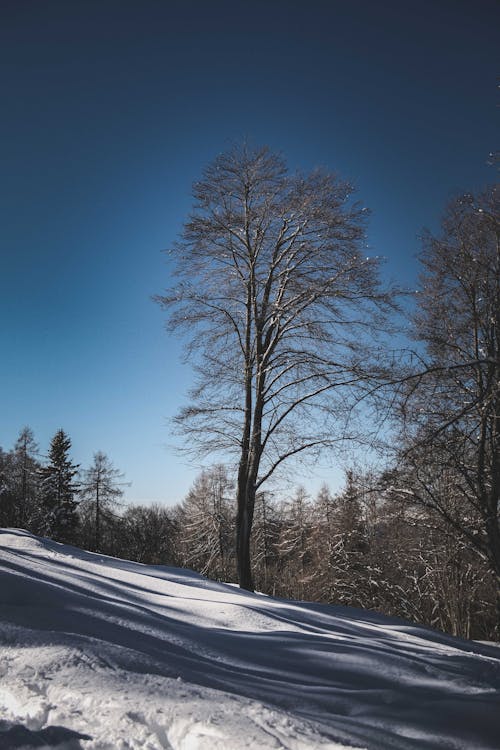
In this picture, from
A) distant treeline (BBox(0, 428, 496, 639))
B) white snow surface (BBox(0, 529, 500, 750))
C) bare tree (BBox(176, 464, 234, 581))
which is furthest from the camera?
bare tree (BBox(176, 464, 234, 581))

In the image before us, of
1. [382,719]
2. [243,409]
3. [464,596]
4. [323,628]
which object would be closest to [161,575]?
[323,628]

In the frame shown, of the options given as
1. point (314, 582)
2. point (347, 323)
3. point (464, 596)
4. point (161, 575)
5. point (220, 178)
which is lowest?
A: point (314, 582)

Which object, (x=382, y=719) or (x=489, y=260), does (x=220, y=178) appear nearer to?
(x=489, y=260)

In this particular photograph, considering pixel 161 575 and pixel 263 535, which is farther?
pixel 263 535

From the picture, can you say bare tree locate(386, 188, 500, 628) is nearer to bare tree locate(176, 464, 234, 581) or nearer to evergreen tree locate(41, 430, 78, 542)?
bare tree locate(176, 464, 234, 581)

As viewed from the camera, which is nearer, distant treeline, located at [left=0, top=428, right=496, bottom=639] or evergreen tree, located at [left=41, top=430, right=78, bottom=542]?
distant treeline, located at [left=0, top=428, right=496, bottom=639]

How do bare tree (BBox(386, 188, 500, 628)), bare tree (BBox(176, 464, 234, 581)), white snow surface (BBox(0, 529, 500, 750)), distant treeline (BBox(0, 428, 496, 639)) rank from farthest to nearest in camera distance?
bare tree (BBox(176, 464, 234, 581))
distant treeline (BBox(0, 428, 496, 639))
bare tree (BBox(386, 188, 500, 628))
white snow surface (BBox(0, 529, 500, 750))

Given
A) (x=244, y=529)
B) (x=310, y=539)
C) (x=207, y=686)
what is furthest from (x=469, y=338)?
(x=310, y=539)

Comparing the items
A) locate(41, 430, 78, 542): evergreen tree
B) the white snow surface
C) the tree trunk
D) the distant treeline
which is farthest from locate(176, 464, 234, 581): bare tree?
the white snow surface

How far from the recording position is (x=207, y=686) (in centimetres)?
207

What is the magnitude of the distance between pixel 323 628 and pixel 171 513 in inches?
2278

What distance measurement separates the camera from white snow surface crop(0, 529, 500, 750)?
1.68 m

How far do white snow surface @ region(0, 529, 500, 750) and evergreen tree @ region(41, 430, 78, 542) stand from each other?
2986 centimetres

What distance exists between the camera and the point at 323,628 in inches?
172
